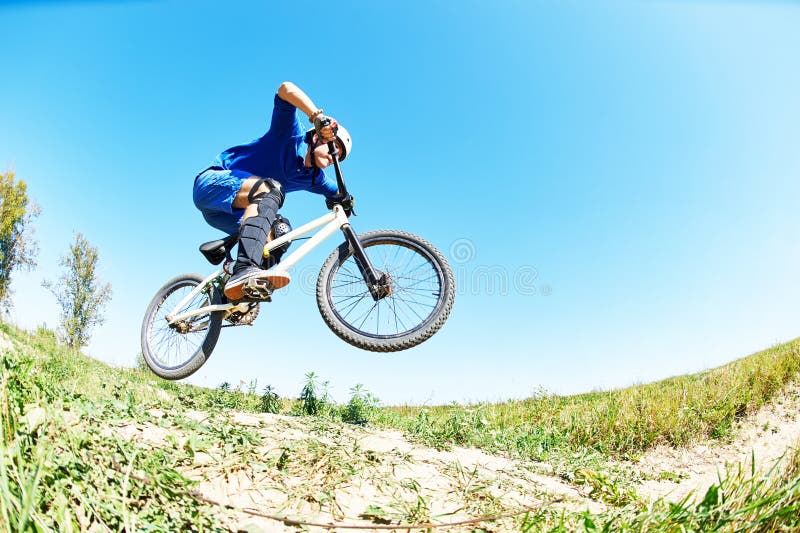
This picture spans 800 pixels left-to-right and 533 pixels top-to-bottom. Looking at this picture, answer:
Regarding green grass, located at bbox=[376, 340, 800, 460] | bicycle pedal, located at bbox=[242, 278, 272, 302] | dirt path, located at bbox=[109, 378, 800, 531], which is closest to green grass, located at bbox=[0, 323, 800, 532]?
dirt path, located at bbox=[109, 378, 800, 531]

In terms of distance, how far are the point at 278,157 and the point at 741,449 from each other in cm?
643

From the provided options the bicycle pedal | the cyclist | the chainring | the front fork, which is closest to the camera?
A: the bicycle pedal

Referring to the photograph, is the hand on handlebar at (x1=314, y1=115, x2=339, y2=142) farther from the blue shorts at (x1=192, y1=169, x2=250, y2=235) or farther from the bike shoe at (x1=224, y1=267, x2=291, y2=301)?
the bike shoe at (x1=224, y1=267, x2=291, y2=301)

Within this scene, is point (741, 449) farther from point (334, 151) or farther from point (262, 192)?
point (262, 192)

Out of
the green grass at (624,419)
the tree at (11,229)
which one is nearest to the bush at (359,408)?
the green grass at (624,419)

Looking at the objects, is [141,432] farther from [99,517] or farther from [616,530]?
[616,530]

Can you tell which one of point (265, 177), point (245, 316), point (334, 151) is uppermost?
point (334, 151)

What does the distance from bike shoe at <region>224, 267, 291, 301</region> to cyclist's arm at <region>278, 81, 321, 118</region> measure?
163 centimetres

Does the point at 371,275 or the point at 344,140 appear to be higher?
the point at 344,140

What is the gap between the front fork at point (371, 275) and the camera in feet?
14.8

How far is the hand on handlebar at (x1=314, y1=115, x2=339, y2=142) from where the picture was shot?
442cm

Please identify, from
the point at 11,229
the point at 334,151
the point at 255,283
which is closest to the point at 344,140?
the point at 334,151

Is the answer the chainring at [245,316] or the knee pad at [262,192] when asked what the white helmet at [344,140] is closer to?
the knee pad at [262,192]

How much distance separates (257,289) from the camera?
4.27 meters
